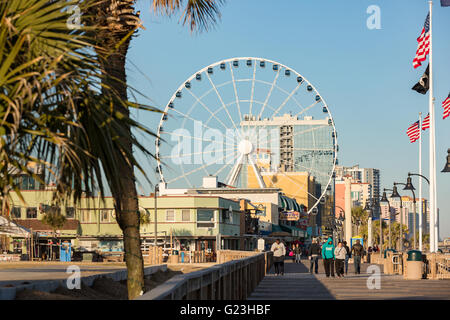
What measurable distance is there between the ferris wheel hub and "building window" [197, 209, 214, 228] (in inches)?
275

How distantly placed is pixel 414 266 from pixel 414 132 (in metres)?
17.9

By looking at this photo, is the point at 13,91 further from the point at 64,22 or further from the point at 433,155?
the point at 433,155

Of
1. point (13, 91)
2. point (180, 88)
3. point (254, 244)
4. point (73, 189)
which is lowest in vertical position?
point (254, 244)

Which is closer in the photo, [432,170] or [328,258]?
[328,258]

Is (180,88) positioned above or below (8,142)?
above

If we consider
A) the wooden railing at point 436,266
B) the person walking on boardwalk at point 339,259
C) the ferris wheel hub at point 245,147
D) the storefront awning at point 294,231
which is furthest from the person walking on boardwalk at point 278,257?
the storefront awning at point 294,231

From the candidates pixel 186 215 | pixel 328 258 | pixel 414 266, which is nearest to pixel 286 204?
pixel 186 215

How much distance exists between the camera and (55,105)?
898 centimetres

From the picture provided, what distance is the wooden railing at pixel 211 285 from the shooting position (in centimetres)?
786

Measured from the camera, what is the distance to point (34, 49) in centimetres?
871

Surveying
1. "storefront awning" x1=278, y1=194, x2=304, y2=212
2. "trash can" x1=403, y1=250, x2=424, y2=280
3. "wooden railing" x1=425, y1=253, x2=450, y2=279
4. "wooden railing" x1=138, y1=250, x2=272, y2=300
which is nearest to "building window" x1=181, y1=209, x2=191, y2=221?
"wooden railing" x1=425, y1=253, x2=450, y2=279
